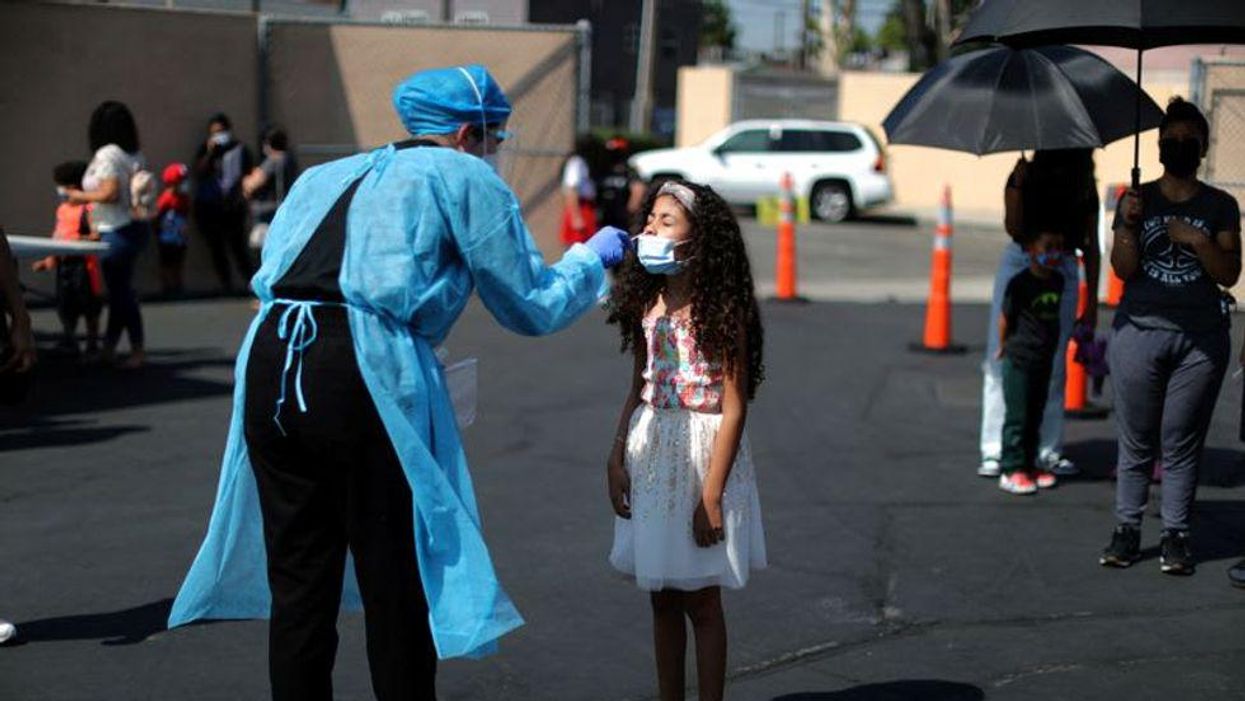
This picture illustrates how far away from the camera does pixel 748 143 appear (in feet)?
101

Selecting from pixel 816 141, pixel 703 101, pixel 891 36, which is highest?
pixel 891 36

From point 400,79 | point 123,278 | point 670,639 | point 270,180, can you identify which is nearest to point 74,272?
point 123,278

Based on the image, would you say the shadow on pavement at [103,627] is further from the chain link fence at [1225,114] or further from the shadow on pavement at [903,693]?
the chain link fence at [1225,114]

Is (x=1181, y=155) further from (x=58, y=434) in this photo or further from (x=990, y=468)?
(x=58, y=434)

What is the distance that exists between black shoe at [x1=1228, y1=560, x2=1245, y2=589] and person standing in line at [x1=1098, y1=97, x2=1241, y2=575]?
0.65 feet

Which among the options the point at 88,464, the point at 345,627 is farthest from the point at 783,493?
the point at 88,464

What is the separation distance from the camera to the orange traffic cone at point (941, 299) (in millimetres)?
13133

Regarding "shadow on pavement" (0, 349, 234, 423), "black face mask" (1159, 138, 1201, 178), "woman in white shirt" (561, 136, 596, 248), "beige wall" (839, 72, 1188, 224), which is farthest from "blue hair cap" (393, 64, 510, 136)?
"beige wall" (839, 72, 1188, 224)

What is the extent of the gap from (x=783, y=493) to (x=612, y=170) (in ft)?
34.8

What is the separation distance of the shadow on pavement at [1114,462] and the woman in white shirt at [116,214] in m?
6.45

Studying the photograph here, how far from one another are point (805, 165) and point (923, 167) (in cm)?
505

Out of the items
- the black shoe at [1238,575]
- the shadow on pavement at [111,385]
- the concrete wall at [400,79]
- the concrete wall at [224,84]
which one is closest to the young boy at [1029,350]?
the black shoe at [1238,575]

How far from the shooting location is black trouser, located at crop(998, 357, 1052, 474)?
27.6 ft

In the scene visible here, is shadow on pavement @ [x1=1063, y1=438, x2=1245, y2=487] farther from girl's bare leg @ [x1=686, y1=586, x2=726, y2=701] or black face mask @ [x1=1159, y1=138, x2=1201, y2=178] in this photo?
girl's bare leg @ [x1=686, y1=586, x2=726, y2=701]
